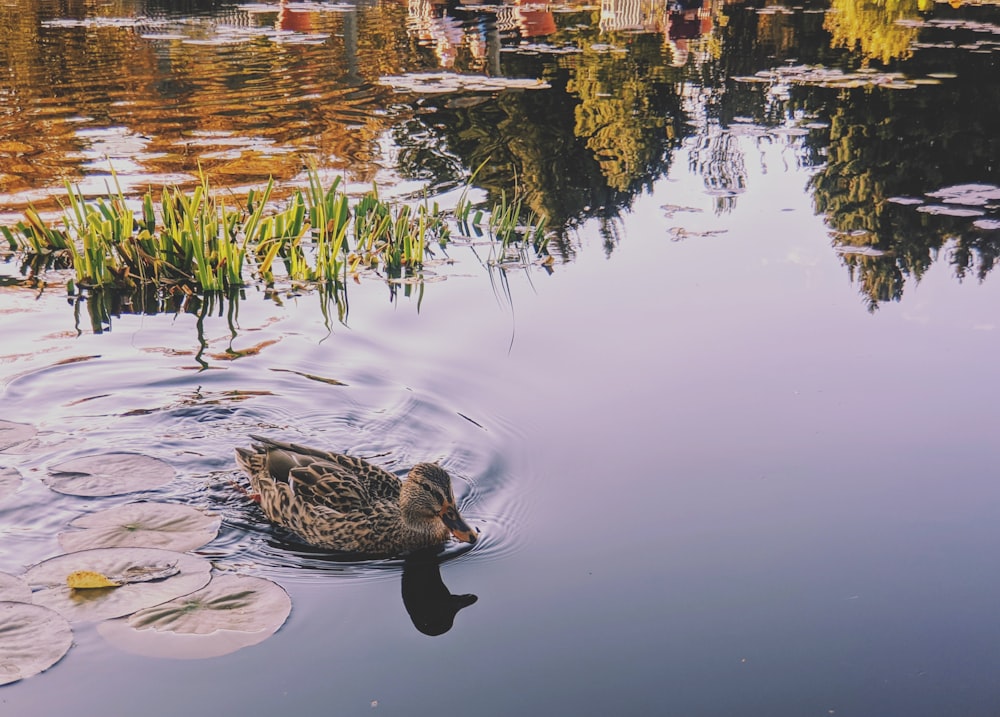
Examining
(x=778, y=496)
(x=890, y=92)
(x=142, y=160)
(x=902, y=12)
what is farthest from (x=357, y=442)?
(x=902, y=12)

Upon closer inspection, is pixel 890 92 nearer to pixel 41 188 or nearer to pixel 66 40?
pixel 41 188

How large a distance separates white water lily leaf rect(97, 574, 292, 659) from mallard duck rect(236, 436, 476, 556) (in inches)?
23.1

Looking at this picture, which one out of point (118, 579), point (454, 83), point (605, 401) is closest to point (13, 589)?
point (118, 579)

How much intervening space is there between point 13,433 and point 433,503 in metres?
2.41

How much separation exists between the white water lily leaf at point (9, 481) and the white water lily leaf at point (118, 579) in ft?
2.48

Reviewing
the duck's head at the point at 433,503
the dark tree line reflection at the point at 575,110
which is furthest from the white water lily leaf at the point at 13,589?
the dark tree line reflection at the point at 575,110

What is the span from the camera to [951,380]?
22.9 feet

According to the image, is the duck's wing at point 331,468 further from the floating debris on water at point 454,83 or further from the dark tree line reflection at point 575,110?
the floating debris on water at point 454,83

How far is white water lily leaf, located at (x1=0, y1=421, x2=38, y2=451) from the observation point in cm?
580

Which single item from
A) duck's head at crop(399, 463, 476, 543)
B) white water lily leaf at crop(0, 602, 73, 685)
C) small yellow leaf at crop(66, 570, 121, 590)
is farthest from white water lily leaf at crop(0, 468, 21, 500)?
duck's head at crop(399, 463, 476, 543)

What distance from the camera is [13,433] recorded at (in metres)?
5.89

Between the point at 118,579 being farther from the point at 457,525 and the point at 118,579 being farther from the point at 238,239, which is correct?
the point at 238,239

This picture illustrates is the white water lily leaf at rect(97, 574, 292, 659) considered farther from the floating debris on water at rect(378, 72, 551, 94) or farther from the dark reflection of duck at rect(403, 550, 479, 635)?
the floating debris on water at rect(378, 72, 551, 94)

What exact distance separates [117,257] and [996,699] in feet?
22.9
